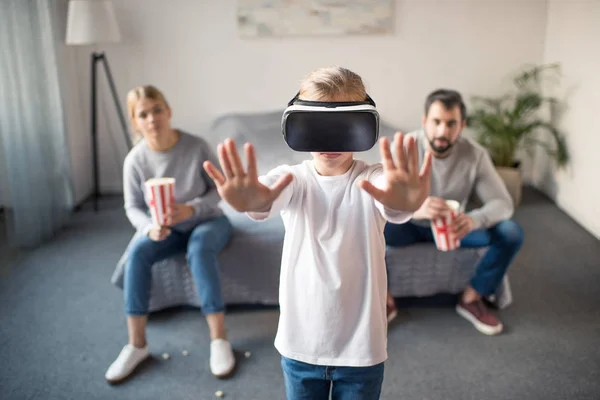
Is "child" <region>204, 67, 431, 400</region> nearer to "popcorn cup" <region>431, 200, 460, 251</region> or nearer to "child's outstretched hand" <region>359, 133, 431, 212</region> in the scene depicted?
"child's outstretched hand" <region>359, 133, 431, 212</region>

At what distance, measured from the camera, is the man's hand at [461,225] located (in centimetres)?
191

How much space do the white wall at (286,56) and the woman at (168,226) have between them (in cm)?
178

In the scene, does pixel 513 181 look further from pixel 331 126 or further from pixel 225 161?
pixel 225 161

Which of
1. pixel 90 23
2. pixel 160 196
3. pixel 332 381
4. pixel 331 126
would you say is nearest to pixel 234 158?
pixel 331 126

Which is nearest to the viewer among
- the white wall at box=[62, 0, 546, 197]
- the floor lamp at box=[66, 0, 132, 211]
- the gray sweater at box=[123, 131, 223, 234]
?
the gray sweater at box=[123, 131, 223, 234]

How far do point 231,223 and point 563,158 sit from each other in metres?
2.22

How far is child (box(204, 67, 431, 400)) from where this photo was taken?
1.01m

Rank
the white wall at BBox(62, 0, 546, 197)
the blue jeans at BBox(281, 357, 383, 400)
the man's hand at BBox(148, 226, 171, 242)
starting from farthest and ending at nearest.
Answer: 1. the white wall at BBox(62, 0, 546, 197)
2. the man's hand at BBox(148, 226, 171, 242)
3. the blue jeans at BBox(281, 357, 383, 400)

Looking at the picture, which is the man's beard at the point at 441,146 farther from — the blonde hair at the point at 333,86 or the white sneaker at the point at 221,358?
the blonde hair at the point at 333,86

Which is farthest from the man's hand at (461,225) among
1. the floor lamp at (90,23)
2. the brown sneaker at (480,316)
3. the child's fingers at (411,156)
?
the floor lamp at (90,23)

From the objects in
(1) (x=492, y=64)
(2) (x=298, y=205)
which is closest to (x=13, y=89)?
(2) (x=298, y=205)

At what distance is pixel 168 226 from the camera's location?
1994mm

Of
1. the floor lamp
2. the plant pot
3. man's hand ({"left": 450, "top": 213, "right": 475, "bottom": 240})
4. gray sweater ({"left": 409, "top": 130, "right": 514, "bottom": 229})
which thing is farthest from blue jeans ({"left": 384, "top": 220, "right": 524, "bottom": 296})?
the floor lamp

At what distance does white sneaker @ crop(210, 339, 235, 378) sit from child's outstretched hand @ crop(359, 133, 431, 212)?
3.88 feet
